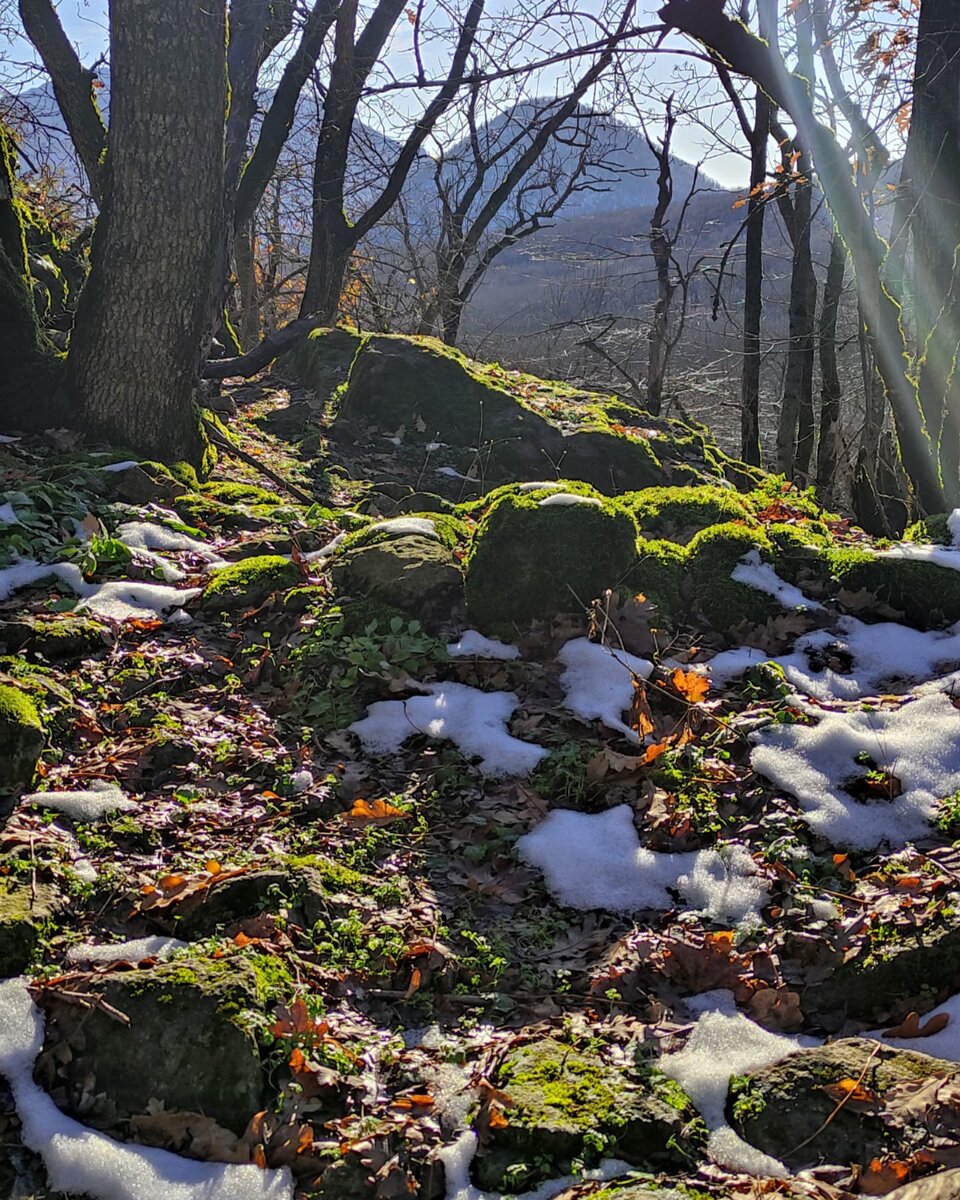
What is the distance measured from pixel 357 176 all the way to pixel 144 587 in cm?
1076

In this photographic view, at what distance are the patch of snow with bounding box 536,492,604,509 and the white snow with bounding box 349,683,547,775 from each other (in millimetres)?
1082

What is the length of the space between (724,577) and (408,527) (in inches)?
71.3

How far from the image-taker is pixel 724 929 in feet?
9.65

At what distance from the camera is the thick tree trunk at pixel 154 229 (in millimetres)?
6227

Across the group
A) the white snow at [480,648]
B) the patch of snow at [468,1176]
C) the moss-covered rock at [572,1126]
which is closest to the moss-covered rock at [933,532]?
the white snow at [480,648]

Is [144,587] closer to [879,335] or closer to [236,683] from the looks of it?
[236,683]

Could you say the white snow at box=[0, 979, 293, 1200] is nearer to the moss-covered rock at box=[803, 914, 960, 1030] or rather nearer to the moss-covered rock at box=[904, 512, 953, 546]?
the moss-covered rock at box=[803, 914, 960, 1030]

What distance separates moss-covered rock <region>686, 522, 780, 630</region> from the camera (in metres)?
4.66

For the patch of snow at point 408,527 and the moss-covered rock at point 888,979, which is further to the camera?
the patch of snow at point 408,527

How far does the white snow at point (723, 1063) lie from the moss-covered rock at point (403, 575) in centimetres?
254

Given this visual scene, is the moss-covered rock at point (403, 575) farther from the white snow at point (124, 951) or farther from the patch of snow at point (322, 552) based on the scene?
the white snow at point (124, 951)

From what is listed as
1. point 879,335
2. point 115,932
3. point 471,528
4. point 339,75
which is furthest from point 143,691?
point 339,75

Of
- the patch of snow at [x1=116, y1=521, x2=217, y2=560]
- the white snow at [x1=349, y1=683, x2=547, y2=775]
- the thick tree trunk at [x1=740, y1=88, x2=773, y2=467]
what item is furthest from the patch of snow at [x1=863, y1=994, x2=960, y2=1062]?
the thick tree trunk at [x1=740, y1=88, x2=773, y2=467]

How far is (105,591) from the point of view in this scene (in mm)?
4910
